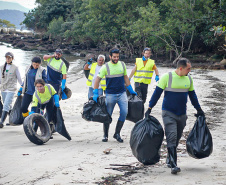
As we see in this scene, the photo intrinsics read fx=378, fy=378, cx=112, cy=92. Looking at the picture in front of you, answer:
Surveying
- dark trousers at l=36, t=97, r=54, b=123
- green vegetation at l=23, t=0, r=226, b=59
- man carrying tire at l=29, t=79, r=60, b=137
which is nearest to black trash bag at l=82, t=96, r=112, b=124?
man carrying tire at l=29, t=79, r=60, b=137

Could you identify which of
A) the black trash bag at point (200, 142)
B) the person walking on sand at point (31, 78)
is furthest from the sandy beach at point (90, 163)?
the person walking on sand at point (31, 78)

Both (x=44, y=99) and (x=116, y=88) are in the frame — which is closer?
(x=116, y=88)

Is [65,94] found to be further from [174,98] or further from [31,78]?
[174,98]

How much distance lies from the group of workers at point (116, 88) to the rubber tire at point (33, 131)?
235 mm

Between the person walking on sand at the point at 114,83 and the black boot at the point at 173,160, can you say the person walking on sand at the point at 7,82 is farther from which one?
the black boot at the point at 173,160

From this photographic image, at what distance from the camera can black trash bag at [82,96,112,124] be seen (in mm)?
6996

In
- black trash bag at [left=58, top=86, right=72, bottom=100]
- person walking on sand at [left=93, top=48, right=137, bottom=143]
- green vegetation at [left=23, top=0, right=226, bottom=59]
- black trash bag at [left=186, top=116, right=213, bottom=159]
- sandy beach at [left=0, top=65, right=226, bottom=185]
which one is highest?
green vegetation at [left=23, top=0, right=226, bottom=59]

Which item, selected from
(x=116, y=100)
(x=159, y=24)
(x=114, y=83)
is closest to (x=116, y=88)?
(x=114, y=83)

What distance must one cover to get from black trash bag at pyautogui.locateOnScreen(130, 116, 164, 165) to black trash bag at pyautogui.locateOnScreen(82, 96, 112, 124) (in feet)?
5.82

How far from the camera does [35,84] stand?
705 centimetres

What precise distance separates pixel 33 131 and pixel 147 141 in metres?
2.49

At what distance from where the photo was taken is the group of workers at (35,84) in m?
7.21

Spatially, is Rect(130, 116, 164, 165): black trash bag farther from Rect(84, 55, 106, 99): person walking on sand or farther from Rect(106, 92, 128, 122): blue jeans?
Rect(84, 55, 106, 99): person walking on sand

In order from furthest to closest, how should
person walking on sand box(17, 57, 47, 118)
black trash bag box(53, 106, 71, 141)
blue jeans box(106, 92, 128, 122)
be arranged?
person walking on sand box(17, 57, 47, 118) < black trash bag box(53, 106, 71, 141) < blue jeans box(106, 92, 128, 122)
